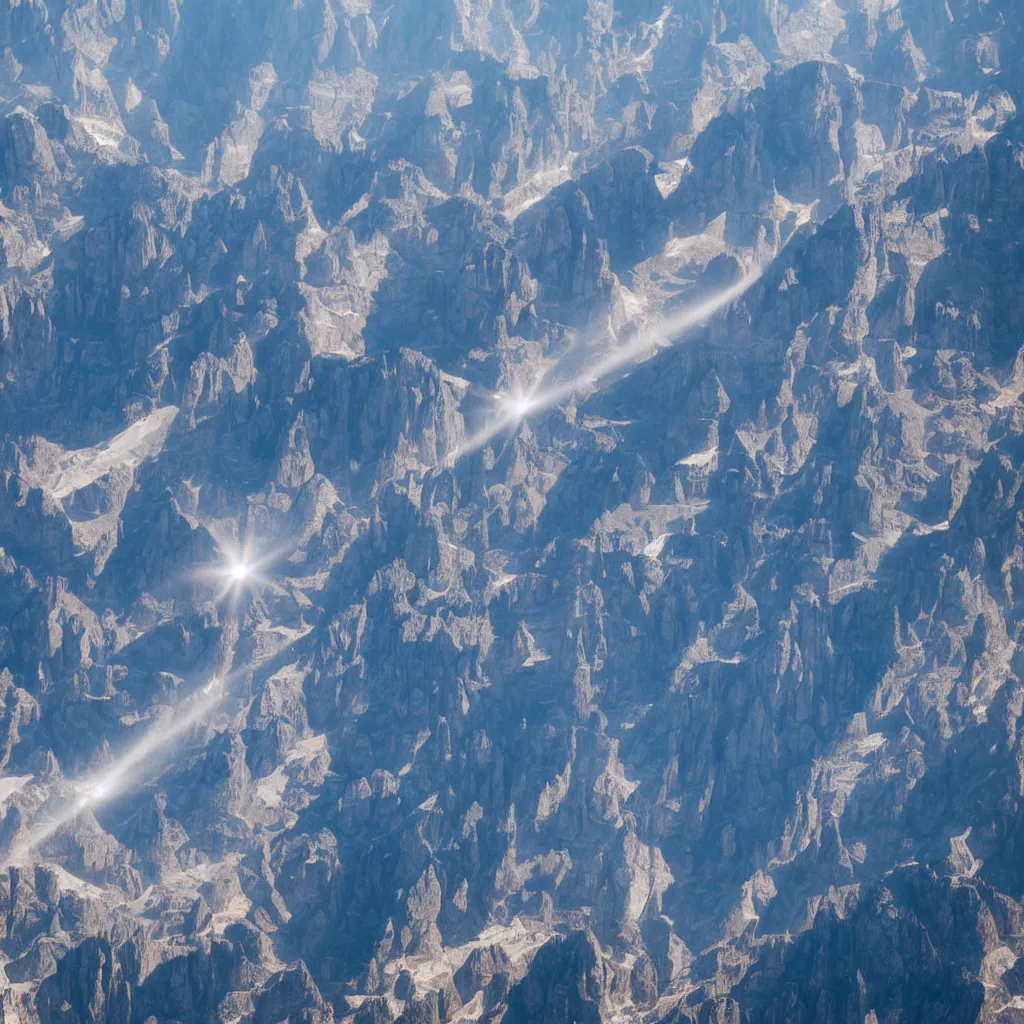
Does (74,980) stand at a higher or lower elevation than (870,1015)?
higher

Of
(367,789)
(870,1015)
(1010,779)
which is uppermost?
(367,789)

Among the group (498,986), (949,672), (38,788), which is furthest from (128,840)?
(949,672)

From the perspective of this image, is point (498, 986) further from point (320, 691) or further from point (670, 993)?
point (320, 691)

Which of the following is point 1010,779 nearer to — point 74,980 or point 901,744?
point 901,744

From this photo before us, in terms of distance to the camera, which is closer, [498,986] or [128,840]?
[498,986]

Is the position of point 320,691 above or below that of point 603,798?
above

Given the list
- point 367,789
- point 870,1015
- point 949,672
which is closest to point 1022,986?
point 870,1015
